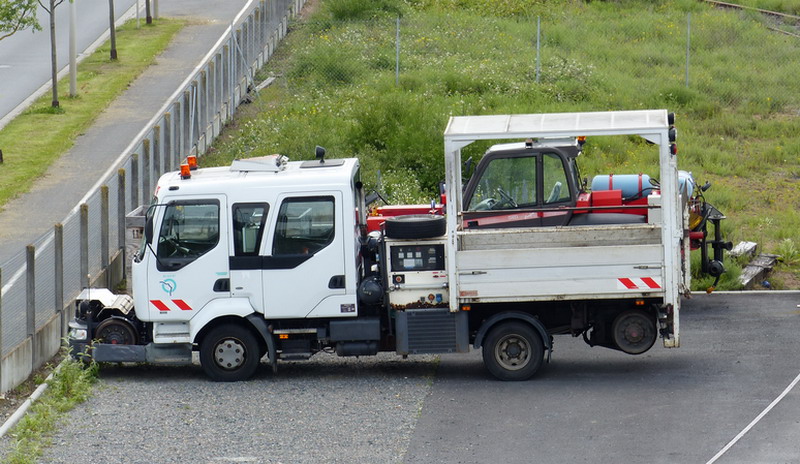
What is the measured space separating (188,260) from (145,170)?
6.31 m

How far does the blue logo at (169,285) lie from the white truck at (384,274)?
0.01 meters

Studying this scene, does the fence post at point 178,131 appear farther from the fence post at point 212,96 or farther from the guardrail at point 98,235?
the fence post at point 212,96

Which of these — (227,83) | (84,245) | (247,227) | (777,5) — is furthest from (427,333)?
(777,5)

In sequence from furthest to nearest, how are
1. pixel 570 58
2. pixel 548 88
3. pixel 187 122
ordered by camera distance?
pixel 570 58 < pixel 548 88 < pixel 187 122

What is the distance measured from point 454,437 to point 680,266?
367cm

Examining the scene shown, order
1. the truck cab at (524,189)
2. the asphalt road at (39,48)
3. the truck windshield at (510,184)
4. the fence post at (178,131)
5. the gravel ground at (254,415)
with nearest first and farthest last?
the gravel ground at (254,415), the truck cab at (524,189), the truck windshield at (510,184), the fence post at (178,131), the asphalt road at (39,48)

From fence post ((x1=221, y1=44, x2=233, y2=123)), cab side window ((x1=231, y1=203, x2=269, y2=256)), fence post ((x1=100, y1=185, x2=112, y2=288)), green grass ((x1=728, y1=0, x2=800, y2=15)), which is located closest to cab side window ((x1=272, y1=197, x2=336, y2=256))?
cab side window ((x1=231, y1=203, x2=269, y2=256))

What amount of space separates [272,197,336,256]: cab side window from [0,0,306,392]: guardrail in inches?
112

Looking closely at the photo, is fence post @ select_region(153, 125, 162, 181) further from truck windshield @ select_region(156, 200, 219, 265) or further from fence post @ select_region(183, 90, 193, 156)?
truck windshield @ select_region(156, 200, 219, 265)

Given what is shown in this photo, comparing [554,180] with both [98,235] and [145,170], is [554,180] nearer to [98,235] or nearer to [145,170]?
[98,235]

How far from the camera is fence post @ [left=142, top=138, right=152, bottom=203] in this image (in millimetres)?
19734

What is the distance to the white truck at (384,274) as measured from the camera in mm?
13516

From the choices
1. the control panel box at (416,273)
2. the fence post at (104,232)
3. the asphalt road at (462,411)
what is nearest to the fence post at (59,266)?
the asphalt road at (462,411)

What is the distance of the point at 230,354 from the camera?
14.1 meters
